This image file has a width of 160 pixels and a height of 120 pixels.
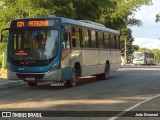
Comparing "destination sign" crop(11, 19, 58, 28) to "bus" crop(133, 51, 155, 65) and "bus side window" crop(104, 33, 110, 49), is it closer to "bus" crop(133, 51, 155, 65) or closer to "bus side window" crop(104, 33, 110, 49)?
"bus side window" crop(104, 33, 110, 49)

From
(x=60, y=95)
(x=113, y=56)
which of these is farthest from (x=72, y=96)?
(x=113, y=56)

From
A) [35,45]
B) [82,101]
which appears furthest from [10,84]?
[82,101]

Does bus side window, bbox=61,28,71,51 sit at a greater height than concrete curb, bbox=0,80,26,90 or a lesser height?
greater

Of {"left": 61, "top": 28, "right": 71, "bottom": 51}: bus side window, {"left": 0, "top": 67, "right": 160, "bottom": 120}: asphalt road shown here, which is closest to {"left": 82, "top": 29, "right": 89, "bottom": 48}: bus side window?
{"left": 61, "top": 28, "right": 71, "bottom": 51}: bus side window

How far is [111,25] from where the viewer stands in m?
48.8

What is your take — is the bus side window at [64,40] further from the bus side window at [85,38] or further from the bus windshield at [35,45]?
the bus side window at [85,38]

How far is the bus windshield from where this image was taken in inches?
792

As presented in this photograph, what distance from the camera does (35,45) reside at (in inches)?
798

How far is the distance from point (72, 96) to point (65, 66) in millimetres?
3479

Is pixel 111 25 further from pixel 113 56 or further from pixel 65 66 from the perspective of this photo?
pixel 65 66

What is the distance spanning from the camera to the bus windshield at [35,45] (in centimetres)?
2012

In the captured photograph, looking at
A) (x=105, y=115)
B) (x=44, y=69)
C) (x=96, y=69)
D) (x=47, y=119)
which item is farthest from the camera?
(x=96, y=69)

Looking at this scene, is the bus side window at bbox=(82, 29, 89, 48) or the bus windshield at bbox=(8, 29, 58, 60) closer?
the bus windshield at bbox=(8, 29, 58, 60)

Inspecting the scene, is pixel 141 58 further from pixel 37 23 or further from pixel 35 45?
pixel 35 45
